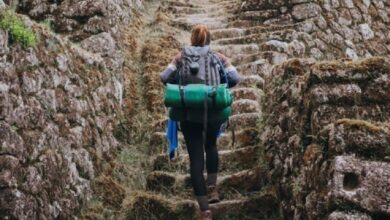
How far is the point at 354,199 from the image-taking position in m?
3.86

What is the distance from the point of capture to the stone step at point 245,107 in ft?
23.1

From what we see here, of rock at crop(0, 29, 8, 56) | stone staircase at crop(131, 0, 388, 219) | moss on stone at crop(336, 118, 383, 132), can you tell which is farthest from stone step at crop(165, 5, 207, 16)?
moss on stone at crop(336, 118, 383, 132)

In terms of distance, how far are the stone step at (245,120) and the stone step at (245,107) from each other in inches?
6.1

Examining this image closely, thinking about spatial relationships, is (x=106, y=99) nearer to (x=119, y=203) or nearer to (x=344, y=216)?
(x=119, y=203)

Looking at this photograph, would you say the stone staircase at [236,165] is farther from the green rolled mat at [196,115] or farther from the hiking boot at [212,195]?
the green rolled mat at [196,115]

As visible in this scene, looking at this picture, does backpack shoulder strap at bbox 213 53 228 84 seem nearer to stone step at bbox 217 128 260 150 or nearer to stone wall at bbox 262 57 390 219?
stone wall at bbox 262 57 390 219

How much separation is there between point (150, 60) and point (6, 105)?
3.98 metres

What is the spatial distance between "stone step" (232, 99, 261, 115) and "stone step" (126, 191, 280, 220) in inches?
60.1

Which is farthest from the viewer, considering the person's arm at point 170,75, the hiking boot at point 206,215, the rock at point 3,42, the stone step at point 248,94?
the stone step at point 248,94

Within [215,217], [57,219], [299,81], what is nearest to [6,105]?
[57,219]

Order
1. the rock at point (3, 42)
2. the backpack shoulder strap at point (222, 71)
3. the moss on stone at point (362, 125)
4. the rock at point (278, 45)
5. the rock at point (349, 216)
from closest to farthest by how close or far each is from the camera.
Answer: the rock at point (349, 216)
the moss on stone at point (362, 125)
the rock at point (3, 42)
the backpack shoulder strap at point (222, 71)
the rock at point (278, 45)

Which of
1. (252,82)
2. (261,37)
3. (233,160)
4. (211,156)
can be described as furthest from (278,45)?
(211,156)

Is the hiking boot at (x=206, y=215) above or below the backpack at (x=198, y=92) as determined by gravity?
below

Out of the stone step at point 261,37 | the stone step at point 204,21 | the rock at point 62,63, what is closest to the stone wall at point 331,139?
the rock at point 62,63
